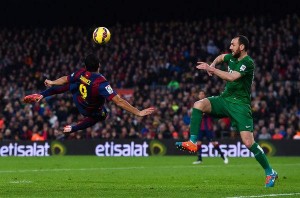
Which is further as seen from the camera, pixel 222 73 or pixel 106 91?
pixel 106 91

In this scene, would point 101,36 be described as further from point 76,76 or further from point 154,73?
point 154,73

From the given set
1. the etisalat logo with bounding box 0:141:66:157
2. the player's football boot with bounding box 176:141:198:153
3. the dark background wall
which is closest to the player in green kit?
the player's football boot with bounding box 176:141:198:153

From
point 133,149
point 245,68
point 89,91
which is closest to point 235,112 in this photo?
point 245,68

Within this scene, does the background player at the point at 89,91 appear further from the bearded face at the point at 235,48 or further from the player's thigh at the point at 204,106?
the bearded face at the point at 235,48

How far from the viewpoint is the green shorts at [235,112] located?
14.4 m

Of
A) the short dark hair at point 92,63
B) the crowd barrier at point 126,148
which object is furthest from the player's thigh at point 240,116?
the crowd barrier at point 126,148

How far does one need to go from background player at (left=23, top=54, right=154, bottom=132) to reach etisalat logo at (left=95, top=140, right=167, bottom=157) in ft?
55.5

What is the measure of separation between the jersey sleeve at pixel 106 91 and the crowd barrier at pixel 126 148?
1677cm

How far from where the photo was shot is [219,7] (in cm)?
4656

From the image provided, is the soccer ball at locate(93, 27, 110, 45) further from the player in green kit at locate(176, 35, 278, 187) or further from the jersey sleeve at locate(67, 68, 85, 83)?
the player in green kit at locate(176, 35, 278, 187)

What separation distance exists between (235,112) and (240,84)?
53cm

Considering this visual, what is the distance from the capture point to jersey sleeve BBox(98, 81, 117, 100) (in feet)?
46.7

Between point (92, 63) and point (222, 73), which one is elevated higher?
point (92, 63)

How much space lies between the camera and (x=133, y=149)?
107 ft
